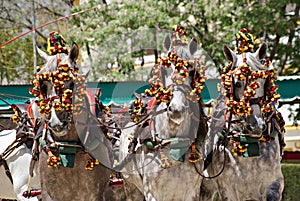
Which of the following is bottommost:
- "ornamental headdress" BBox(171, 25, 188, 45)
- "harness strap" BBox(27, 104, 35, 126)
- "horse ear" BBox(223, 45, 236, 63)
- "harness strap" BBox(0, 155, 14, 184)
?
"harness strap" BBox(0, 155, 14, 184)

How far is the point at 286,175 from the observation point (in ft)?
45.8

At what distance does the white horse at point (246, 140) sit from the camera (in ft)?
24.6

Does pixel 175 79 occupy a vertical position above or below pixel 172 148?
above

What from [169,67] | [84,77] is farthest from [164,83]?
[84,77]

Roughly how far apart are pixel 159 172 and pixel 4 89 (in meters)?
7.22

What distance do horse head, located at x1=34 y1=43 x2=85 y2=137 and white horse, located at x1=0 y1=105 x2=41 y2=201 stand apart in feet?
5.07

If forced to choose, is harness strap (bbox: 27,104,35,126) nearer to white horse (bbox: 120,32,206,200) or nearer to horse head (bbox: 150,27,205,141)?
white horse (bbox: 120,32,206,200)

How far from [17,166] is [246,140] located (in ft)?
9.90

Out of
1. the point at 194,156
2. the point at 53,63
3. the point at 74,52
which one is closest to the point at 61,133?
the point at 53,63

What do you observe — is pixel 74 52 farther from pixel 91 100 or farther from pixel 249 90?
pixel 249 90

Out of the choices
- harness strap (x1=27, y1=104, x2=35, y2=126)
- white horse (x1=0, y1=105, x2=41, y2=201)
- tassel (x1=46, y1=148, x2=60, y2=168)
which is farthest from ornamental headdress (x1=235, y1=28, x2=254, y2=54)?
white horse (x1=0, y1=105, x2=41, y2=201)

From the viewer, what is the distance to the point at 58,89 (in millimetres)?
6945

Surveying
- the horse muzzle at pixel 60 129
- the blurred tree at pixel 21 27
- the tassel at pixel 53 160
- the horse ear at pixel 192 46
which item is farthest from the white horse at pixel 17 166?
the blurred tree at pixel 21 27

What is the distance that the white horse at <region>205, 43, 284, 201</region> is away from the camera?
751cm
